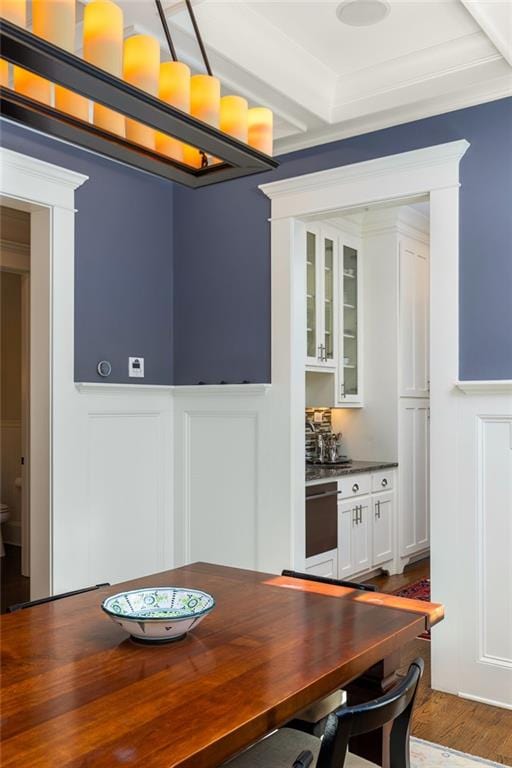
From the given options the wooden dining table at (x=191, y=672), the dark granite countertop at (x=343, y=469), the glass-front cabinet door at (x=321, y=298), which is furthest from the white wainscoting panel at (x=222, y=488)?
the wooden dining table at (x=191, y=672)

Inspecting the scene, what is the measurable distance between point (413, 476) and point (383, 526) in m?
0.59

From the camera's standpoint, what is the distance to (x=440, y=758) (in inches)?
103

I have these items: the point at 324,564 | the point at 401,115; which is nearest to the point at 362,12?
the point at 401,115

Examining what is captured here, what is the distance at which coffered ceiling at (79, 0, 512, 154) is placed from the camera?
276 cm

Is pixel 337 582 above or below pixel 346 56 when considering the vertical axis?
below

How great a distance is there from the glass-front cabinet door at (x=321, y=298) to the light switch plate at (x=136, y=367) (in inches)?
52.7

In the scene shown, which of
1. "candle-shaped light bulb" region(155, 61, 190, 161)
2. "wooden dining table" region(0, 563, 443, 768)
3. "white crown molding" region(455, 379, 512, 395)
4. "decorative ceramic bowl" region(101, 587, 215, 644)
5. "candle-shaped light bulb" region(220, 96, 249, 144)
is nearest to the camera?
"wooden dining table" region(0, 563, 443, 768)

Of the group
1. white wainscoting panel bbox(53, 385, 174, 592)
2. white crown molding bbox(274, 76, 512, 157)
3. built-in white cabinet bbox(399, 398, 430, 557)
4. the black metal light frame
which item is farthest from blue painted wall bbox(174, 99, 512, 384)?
built-in white cabinet bbox(399, 398, 430, 557)

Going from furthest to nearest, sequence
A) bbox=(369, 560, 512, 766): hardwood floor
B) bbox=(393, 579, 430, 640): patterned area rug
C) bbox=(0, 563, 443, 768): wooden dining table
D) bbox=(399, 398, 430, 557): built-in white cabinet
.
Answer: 1. bbox=(399, 398, 430, 557): built-in white cabinet
2. bbox=(393, 579, 430, 640): patterned area rug
3. bbox=(369, 560, 512, 766): hardwood floor
4. bbox=(0, 563, 443, 768): wooden dining table

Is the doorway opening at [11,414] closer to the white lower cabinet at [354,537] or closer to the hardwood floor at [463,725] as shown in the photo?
the white lower cabinet at [354,537]

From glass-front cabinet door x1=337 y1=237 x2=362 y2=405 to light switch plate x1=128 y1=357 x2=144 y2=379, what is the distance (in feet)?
5.94

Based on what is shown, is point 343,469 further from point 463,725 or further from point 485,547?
point 463,725

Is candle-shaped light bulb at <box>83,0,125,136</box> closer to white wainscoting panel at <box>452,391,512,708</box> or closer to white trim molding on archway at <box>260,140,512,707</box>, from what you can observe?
white trim molding on archway at <box>260,140,512,707</box>

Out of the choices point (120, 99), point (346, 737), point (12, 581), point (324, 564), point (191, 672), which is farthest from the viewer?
point (12, 581)
